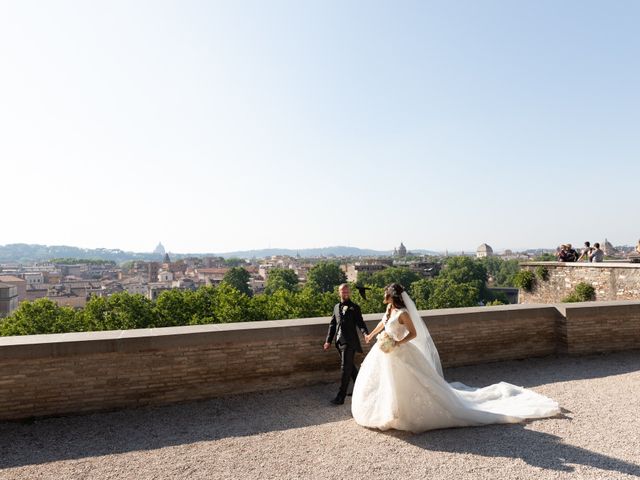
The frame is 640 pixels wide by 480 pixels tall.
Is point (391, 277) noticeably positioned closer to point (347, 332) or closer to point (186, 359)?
point (347, 332)

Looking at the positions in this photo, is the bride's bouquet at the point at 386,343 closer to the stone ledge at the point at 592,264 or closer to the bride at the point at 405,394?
the bride at the point at 405,394

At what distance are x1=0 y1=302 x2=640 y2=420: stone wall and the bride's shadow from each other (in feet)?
7.06

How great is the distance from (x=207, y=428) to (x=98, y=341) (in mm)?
1930

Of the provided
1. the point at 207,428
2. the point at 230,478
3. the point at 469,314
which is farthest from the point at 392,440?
the point at 469,314

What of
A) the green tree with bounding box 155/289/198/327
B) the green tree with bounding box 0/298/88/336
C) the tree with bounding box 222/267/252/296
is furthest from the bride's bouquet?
the tree with bounding box 222/267/252/296

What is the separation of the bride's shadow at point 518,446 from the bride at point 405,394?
0.12 m

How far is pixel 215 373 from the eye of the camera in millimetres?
6750

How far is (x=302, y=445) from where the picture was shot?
507 centimetres

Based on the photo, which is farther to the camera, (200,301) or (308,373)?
(200,301)

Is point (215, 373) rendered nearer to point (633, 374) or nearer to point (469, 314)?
point (469, 314)

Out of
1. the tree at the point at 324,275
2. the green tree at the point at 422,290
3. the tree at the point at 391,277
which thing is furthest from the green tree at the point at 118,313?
the tree at the point at 391,277

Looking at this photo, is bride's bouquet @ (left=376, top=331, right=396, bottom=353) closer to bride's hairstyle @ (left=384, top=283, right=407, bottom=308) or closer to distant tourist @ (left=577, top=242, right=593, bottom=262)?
bride's hairstyle @ (left=384, top=283, right=407, bottom=308)

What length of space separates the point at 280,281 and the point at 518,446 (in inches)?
3673

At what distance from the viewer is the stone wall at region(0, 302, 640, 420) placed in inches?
233
